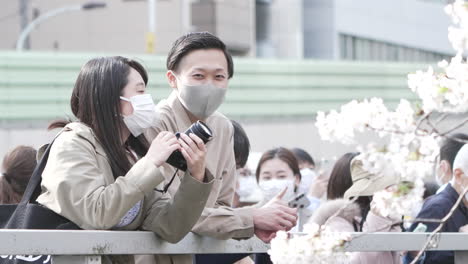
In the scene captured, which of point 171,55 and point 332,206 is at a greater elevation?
point 171,55

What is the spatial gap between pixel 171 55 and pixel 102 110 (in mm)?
800

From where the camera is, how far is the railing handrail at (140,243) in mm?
3477

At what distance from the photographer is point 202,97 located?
4.52 m

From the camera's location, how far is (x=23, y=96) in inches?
1062

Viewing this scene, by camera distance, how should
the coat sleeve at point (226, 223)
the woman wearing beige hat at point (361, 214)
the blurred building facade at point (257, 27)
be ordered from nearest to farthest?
1. the coat sleeve at point (226, 223)
2. the woman wearing beige hat at point (361, 214)
3. the blurred building facade at point (257, 27)

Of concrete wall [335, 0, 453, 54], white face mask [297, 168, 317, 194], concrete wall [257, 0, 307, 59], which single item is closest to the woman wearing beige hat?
white face mask [297, 168, 317, 194]

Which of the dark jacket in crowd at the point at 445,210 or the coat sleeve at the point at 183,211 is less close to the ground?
the coat sleeve at the point at 183,211

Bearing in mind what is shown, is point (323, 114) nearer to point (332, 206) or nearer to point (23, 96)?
point (332, 206)

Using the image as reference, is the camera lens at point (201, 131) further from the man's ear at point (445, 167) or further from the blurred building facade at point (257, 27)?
the blurred building facade at point (257, 27)

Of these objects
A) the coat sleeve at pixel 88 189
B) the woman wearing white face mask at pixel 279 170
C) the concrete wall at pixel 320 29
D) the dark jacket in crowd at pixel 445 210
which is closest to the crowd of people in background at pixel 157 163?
the coat sleeve at pixel 88 189

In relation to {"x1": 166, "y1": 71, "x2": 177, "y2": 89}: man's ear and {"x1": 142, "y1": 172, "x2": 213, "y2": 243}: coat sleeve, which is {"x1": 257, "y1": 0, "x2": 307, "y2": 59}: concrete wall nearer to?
{"x1": 166, "y1": 71, "x2": 177, "y2": 89}: man's ear

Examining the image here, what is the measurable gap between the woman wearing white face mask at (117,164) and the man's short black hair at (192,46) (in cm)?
43

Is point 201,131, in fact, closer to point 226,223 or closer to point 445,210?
point 226,223

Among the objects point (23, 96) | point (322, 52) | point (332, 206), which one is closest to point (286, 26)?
point (322, 52)
